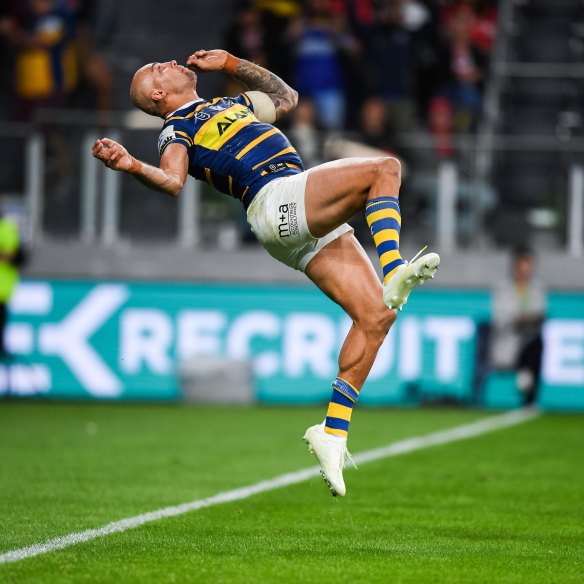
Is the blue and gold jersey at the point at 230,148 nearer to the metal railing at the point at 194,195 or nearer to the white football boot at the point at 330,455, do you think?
the white football boot at the point at 330,455

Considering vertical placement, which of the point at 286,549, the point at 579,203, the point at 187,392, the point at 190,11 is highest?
the point at 190,11

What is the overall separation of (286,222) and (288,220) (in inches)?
0.6

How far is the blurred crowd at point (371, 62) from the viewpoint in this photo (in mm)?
16984

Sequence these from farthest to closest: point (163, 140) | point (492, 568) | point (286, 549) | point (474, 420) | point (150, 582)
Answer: point (474, 420), point (163, 140), point (286, 549), point (492, 568), point (150, 582)

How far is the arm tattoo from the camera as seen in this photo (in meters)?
7.90

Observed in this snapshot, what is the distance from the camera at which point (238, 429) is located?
1330 cm

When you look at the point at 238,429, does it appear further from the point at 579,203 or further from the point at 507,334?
the point at 579,203

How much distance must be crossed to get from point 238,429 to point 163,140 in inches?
249

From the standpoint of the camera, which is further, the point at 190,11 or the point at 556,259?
Result: the point at 190,11

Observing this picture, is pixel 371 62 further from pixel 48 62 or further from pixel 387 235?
pixel 387 235

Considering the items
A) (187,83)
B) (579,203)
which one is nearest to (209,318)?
(579,203)

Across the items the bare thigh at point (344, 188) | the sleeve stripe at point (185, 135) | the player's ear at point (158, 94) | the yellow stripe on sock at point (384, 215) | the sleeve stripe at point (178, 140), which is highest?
the player's ear at point (158, 94)

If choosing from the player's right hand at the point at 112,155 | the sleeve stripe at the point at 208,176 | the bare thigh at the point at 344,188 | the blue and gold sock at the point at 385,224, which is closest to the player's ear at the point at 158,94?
the sleeve stripe at the point at 208,176

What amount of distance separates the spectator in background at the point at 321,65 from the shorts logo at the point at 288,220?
998 centimetres
